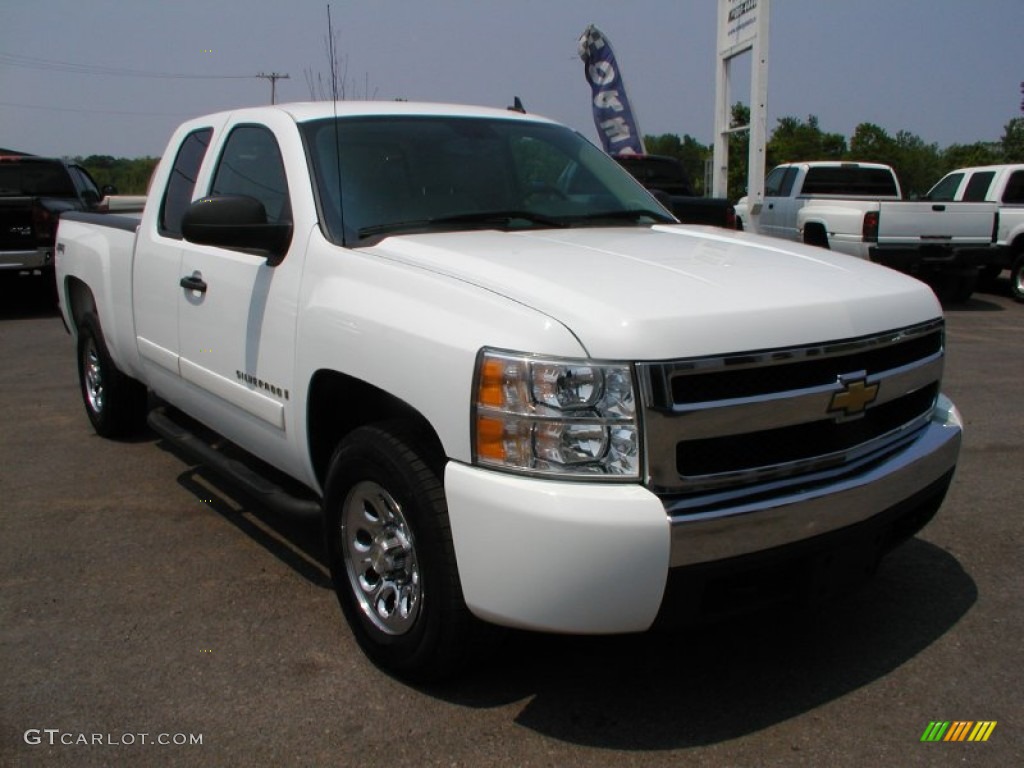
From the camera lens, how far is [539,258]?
10.2 ft

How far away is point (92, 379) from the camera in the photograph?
20.7 ft

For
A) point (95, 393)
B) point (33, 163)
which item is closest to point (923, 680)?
point (95, 393)

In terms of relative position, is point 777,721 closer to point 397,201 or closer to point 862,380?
point 862,380

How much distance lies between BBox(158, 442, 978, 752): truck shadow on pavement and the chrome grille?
0.69m

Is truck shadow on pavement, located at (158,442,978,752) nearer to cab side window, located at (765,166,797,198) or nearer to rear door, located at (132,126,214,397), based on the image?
rear door, located at (132,126,214,397)

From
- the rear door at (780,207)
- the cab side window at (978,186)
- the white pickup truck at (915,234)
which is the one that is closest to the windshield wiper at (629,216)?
the white pickup truck at (915,234)

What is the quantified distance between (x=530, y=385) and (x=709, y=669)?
129 centimetres

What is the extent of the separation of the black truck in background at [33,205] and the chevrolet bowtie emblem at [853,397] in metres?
11.2

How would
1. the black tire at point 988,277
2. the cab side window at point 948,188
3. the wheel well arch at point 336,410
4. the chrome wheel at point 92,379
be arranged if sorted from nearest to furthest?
the wheel well arch at point 336,410, the chrome wheel at point 92,379, the black tire at point 988,277, the cab side window at point 948,188

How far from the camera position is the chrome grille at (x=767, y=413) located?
101 inches

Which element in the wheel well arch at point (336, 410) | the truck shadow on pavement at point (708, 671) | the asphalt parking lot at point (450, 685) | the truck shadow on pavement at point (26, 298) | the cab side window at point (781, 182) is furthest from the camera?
the cab side window at point (781, 182)

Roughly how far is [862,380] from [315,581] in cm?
229

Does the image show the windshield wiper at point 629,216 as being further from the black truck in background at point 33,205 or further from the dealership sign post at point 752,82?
the dealership sign post at point 752,82

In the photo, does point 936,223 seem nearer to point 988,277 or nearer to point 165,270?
point 988,277
